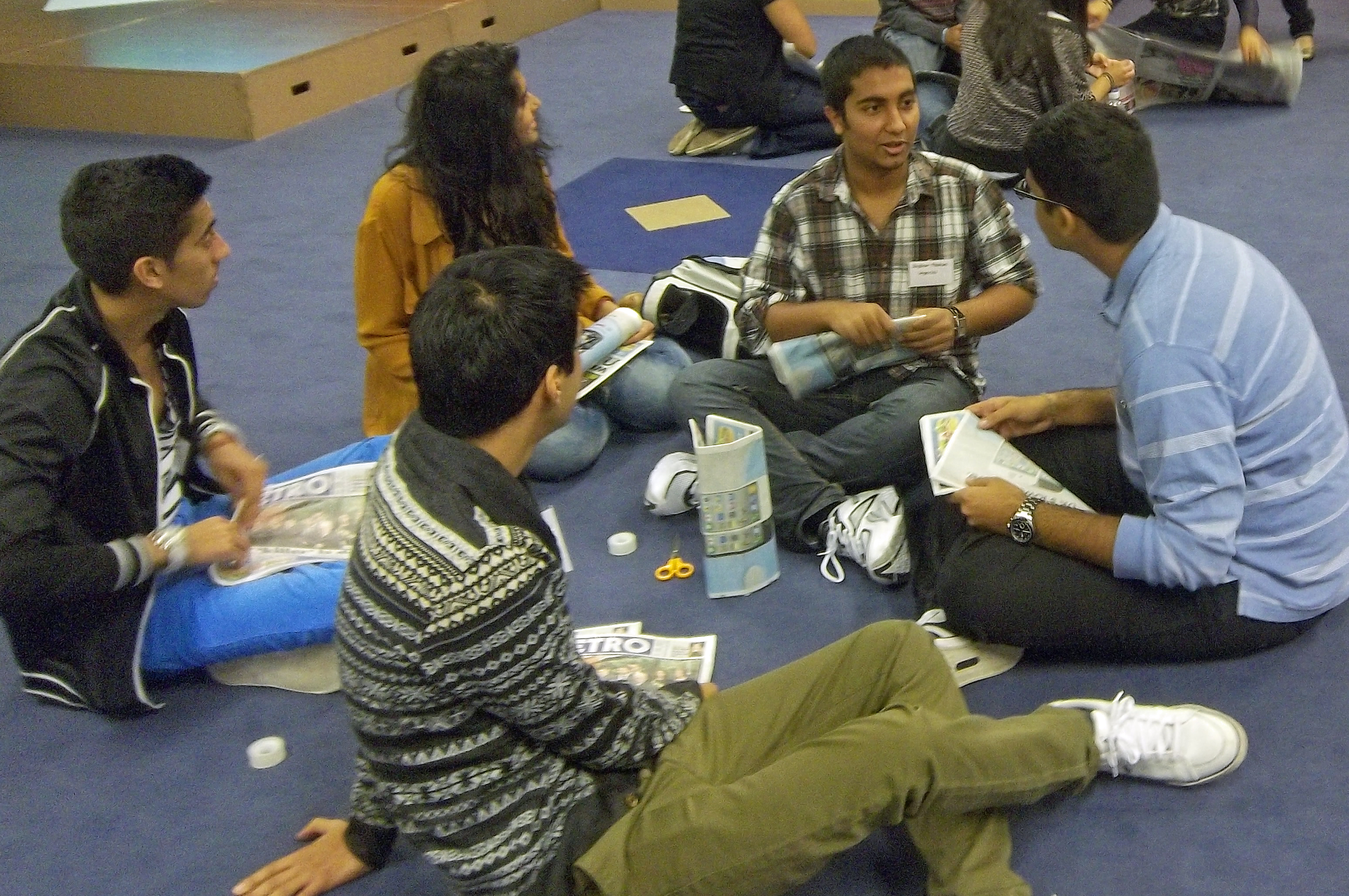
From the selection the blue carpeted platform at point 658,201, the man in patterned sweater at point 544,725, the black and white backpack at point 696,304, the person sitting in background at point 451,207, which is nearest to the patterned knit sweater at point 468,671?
the man in patterned sweater at point 544,725

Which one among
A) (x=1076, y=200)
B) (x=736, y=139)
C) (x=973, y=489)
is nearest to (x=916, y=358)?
(x=973, y=489)

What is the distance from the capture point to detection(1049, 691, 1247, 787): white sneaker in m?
1.97

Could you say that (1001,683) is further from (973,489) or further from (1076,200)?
(1076,200)

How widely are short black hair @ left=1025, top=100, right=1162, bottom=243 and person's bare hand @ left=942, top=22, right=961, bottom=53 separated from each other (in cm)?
346

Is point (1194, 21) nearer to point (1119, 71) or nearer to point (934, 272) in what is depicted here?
point (1119, 71)

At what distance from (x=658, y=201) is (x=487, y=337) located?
3500mm

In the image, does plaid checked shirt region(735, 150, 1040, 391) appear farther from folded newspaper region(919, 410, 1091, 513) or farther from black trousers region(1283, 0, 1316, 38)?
black trousers region(1283, 0, 1316, 38)

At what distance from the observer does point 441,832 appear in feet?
5.21

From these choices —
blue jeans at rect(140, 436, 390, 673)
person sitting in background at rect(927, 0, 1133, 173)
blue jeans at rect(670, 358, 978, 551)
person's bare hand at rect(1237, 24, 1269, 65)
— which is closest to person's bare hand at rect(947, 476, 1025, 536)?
blue jeans at rect(670, 358, 978, 551)

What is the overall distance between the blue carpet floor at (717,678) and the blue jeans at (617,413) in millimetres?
46

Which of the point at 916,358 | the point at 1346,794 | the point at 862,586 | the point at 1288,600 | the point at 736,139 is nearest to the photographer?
the point at 1346,794

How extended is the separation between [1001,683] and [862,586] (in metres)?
0.41

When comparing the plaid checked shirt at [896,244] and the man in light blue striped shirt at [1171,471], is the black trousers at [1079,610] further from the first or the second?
the plaid checked shirt at [896,244]

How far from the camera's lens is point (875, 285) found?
2760mm
